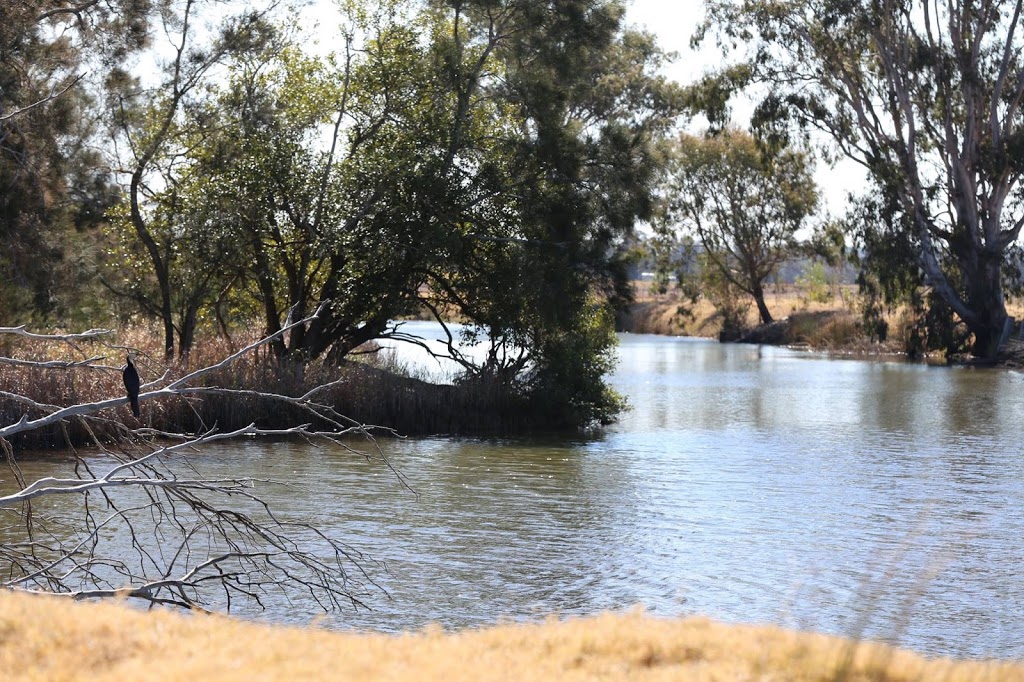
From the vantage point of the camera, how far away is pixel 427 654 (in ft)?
17.8

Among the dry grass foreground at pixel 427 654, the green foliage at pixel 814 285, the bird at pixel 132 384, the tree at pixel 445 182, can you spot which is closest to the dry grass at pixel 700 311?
the green foliage at pixel 814 285

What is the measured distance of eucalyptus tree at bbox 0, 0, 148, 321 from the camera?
21094 millimetres

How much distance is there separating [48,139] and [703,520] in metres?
14.4

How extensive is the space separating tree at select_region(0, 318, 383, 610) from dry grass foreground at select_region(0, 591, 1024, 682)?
2.44 feet

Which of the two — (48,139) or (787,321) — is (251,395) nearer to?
(48,139)

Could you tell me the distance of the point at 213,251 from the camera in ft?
75.1

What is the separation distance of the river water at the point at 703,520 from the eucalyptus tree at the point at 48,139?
6536 mm

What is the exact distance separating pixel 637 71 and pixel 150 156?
32.6 metres

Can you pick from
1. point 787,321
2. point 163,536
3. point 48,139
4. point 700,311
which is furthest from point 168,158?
point 700,311

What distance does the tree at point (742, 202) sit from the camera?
64812mm

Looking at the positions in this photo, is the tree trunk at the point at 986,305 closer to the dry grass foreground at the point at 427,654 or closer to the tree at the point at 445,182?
the tree at the point at 445,182

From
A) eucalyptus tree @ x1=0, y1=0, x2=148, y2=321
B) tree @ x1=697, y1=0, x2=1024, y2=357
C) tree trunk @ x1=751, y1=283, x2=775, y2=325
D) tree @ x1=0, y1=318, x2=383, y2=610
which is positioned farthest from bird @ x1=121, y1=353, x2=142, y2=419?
tree trunk @ x1=751, y1=283, x2=775, y2=325

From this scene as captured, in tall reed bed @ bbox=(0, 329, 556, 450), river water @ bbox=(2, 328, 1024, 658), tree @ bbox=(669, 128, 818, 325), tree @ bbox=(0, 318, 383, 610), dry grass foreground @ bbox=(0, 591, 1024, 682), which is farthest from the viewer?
tree @ bbox=(669, 128, 818, 325)

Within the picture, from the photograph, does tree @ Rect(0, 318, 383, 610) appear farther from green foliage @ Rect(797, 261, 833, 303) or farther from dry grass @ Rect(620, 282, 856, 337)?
green foliage @ Rect(797, 261, 833, 303)
